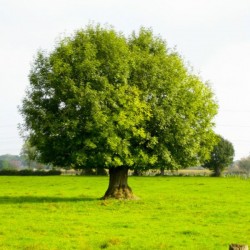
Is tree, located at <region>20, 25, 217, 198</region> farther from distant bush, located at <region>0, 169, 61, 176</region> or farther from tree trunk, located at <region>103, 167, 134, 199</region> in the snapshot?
distant bush, located at <region>0, 169, 61, 176</region>

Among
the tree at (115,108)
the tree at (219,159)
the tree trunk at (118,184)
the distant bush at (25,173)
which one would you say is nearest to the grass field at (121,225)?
the tree trunk at (118,184)

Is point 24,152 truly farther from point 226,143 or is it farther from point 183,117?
point 183,117

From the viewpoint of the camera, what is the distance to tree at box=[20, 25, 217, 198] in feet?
142

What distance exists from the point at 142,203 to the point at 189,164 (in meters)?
6.49

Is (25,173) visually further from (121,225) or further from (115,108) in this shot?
(121,225)

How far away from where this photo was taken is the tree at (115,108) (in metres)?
43.2

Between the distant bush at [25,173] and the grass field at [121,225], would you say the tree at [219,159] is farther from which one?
the grass field at [121,225]

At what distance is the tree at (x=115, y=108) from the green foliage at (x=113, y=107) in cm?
9

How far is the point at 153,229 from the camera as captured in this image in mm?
29938

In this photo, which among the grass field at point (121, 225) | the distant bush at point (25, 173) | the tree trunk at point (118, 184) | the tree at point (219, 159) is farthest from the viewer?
the tree at point (219, 159)

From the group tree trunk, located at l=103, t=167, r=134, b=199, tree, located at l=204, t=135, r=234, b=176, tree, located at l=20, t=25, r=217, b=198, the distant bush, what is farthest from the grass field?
tree, located at l=204, t=135, r=234, b=176

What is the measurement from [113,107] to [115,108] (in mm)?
212

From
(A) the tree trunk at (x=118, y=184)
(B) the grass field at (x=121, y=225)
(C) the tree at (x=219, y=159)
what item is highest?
(C) the tree at (x=219, y=159)

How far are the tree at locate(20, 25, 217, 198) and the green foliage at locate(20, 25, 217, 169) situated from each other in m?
0.09
